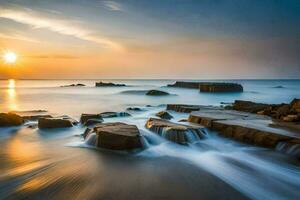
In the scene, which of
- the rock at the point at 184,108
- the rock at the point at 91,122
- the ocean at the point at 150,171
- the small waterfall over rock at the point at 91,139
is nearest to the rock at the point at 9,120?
the ocean at the point at 150,171

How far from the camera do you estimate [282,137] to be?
9.00 meters

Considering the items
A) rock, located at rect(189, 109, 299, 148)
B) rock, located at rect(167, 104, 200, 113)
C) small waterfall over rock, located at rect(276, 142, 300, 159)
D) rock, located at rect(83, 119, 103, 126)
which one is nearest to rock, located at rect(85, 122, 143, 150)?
rock, located at rect(189, 109, 299, 148)

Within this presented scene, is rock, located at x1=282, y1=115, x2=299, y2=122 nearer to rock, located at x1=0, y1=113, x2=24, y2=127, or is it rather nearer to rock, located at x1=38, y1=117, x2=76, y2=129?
rock, located at x1=38, y1=117, x2=76, y2=129

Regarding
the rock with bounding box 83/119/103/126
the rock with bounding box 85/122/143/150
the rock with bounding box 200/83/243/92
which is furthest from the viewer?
the rock with bounding box 200/83/243/92

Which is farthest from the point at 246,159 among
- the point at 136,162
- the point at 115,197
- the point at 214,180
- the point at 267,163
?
the point at 115,197

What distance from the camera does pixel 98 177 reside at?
6.79 meters

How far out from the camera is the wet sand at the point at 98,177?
18.9 feet

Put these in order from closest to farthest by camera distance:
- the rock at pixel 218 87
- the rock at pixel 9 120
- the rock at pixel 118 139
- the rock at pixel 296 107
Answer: the rock at pixel 118 139
the rock at pixel 296 107
the rock at pixel 9 120
the rock at pixel 218 87

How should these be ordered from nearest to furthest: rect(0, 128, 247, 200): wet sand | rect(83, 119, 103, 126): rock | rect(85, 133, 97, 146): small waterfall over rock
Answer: rect(0, 128, 247, 200): wet sand
rect(85, 133, 97, 146): small waterfall over rock
rect(83, 119, 103, 126): rock

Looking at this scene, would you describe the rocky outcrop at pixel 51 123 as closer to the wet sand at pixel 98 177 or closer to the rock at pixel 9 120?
the rock at pixel 9 120

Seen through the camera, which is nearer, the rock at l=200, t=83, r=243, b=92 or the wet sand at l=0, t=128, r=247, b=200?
the wet sand at l=0, t=128, r=247, b=200

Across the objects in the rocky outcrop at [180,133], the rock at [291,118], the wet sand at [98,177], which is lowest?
the wet sand at [98,177]

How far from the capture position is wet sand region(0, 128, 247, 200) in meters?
5.77

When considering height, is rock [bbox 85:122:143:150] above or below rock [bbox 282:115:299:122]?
below
